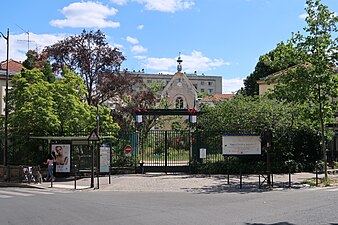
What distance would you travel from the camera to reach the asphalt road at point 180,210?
10.4 metres

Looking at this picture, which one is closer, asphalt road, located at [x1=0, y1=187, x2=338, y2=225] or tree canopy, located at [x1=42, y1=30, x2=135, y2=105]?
asphalt road, located at [x1=0, y1=187, x2=338, y2=225]

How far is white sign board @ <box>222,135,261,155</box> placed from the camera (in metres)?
24.9

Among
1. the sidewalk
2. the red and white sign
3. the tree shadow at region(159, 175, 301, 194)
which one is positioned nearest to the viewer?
the tree shadow at region(159, 175, 301, 194)

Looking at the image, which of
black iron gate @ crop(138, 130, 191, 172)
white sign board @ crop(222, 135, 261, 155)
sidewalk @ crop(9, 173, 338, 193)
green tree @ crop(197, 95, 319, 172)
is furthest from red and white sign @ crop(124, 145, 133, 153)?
white sign board @ crop(222, 135, 261, 155)

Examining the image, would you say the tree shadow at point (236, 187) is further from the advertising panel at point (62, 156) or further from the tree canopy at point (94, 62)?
the tree canopy at point (94, 62)

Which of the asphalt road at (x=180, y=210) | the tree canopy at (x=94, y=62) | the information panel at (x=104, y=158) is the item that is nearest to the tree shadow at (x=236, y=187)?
the asphalt road at (x=180, y=210)

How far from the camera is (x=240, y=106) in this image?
27109 millimetres

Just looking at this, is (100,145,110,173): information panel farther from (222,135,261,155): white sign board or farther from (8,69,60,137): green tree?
(222,135,261,155): white sign board

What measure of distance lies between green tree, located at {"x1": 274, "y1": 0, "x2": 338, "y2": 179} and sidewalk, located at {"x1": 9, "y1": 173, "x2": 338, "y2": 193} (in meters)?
4.19

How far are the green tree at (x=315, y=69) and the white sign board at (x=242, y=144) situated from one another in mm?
4163

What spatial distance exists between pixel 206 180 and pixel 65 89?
1080cm

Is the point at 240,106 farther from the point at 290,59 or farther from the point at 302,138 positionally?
the point at 290,59

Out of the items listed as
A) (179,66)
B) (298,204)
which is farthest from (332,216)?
(179,66)

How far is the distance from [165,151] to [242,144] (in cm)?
476
